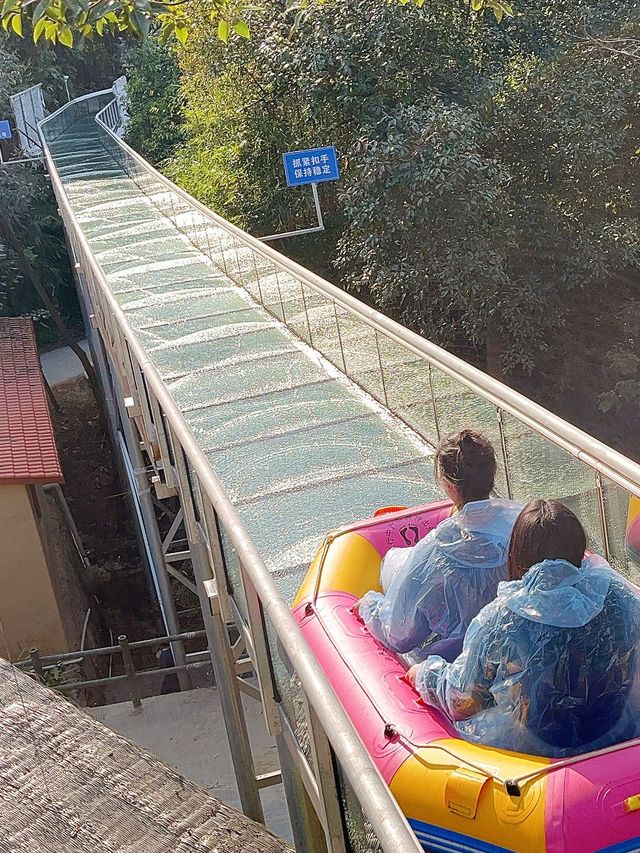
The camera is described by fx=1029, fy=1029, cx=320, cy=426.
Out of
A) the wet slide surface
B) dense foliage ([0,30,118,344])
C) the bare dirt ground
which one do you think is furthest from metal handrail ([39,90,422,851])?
dense foliage ([0,30,118,344])

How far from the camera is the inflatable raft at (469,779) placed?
2480mm

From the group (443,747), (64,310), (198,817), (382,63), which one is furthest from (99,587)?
(64,310)

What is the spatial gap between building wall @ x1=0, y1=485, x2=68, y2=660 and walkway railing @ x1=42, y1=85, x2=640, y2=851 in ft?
6.74

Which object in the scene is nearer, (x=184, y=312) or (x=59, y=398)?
(x=184, y=312)

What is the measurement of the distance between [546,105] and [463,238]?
2319mm

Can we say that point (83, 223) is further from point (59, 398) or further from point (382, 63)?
point (59, 398)

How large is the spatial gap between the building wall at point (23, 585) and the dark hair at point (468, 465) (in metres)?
6.84

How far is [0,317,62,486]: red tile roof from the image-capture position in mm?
9771

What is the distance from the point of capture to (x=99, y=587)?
44.8ft

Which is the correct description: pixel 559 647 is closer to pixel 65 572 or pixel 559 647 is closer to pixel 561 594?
pixel 561 594

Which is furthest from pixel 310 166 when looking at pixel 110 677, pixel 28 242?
pixel 28 242

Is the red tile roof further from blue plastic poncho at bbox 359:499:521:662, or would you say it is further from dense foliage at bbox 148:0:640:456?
blue plastic poncho at bbox 359:499:521:662

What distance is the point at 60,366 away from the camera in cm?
2353

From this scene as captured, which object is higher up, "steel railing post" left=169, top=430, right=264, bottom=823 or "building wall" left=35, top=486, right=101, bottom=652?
"steel railing post" left=169, top=430, right=264, bottom=823
